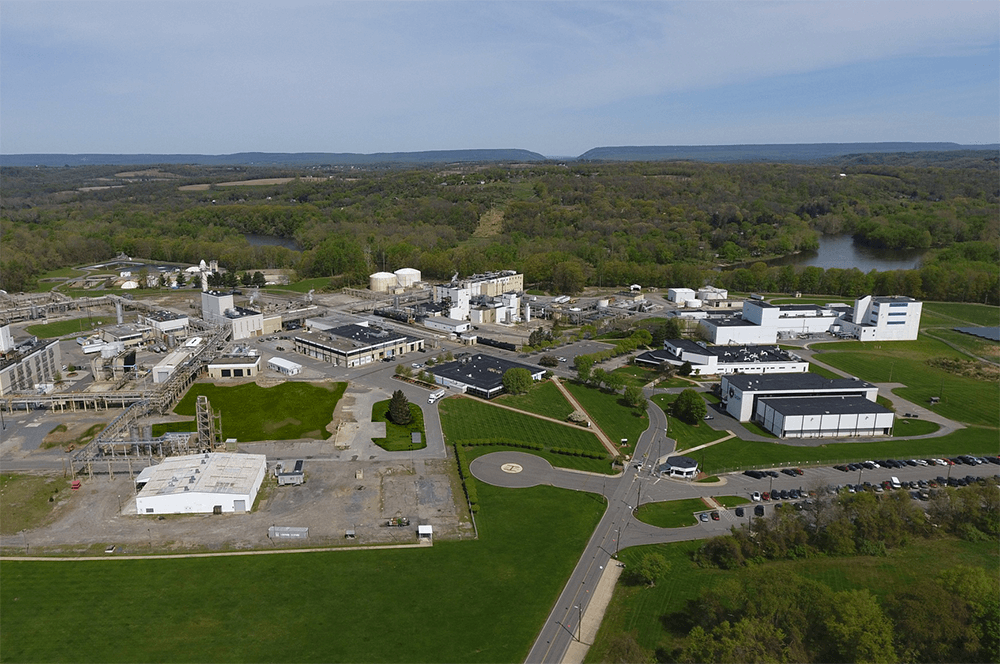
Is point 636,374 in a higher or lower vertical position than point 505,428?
lower

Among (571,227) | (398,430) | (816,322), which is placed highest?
(571,227)

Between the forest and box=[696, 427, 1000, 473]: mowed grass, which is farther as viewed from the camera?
the forest

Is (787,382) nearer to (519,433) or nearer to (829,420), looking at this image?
(829,420)

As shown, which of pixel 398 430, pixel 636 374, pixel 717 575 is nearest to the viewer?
pixel 717 575

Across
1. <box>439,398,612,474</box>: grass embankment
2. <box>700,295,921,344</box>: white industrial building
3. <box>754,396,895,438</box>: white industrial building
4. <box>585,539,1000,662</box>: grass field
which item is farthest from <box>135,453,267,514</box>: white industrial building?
<box>700,295,921,344</box>: white industrial building

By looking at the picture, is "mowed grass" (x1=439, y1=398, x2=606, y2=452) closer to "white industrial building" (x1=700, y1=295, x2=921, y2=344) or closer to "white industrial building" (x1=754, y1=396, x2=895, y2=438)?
"white industrial building" (x1=754, y1=396, x2=895, y2=438)

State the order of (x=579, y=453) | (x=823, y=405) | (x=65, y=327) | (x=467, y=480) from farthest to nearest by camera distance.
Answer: (x=65, y=327) → (x=823, y=405) → (x=579, y=453) → (x=467, y=480)

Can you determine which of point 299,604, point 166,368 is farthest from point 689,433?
point 166,368

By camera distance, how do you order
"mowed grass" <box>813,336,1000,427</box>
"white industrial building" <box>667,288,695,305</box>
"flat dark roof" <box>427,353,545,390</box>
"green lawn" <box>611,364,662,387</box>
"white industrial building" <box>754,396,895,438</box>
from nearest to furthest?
"white industrial building" <box>754,396,895,438</box> → "mowed grass" <box>813,336,1000,427</box> → "flat dark roof" <box>427,353,545,390</box> → "green lawn" <box>611,364,662,387</box> → "white industrial building" <box>667,288,695,305</box>
